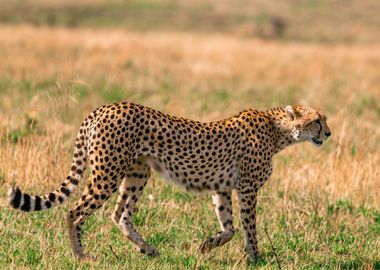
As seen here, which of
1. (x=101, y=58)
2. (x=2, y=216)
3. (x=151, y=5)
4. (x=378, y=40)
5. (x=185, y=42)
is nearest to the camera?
(x=2, y=216)

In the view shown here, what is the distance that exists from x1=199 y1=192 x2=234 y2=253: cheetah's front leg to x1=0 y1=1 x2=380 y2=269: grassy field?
0.25 ft

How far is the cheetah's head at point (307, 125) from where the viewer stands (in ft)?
20.4

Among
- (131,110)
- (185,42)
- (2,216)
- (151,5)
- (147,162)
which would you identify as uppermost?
(131,110)

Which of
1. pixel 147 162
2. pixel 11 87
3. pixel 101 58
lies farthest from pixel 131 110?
pixel 101 58

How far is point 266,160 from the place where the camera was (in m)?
6.07

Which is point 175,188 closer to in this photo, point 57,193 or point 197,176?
point 197,176

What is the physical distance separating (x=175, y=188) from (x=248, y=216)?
5.24 ft

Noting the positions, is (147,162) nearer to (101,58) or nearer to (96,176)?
(96,176)

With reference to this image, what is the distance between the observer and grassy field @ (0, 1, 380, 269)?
19.6ft

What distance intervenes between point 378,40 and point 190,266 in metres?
34.8

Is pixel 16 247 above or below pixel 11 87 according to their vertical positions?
above

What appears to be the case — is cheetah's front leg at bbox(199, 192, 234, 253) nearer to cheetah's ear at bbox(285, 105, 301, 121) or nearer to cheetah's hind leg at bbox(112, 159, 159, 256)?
cheetah's hind leg at bbox(112, 159, 159, 256)

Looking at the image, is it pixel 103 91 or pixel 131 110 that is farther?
pixel 103 91

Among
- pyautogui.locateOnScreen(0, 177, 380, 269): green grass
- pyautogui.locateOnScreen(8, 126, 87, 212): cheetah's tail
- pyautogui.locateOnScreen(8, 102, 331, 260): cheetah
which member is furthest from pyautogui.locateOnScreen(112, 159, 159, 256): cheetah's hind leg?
pyautogui.locateOnScreen(8, 126, 87, 212): cheetah's tail
